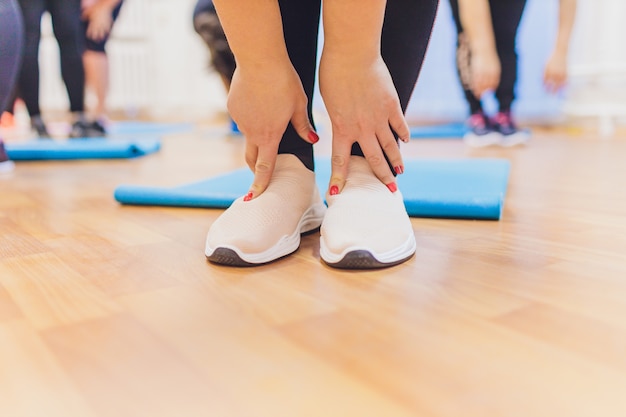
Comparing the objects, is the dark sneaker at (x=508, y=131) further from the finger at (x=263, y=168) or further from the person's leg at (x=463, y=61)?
the finger at (x=263, y=168)

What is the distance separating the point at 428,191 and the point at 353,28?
0.48m

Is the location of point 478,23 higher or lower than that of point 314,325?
higher

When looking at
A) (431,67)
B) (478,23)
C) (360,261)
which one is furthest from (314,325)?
(431,67)

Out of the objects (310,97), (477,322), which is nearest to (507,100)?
(310,97)

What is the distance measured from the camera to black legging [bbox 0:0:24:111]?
1614mm

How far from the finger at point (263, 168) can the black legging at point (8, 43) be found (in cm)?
114

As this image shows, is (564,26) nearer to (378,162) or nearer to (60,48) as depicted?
(378,162)

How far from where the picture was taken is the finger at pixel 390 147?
787mm

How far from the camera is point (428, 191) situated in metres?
1.11

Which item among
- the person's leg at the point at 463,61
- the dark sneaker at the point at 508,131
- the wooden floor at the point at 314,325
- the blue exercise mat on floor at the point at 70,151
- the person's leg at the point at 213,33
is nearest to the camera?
the wooden floor at the point at 314,325

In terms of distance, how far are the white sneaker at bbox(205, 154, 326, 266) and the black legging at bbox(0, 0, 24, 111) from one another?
112 centimetres

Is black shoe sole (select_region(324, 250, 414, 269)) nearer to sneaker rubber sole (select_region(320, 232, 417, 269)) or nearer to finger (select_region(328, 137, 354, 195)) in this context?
sneaker rubber sole (select_region(320, 232, 417, 269))

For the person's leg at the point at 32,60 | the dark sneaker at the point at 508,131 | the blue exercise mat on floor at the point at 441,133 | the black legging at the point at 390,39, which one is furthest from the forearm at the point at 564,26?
the person's leg at the point at 32,60

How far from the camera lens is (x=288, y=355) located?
1.63ft
